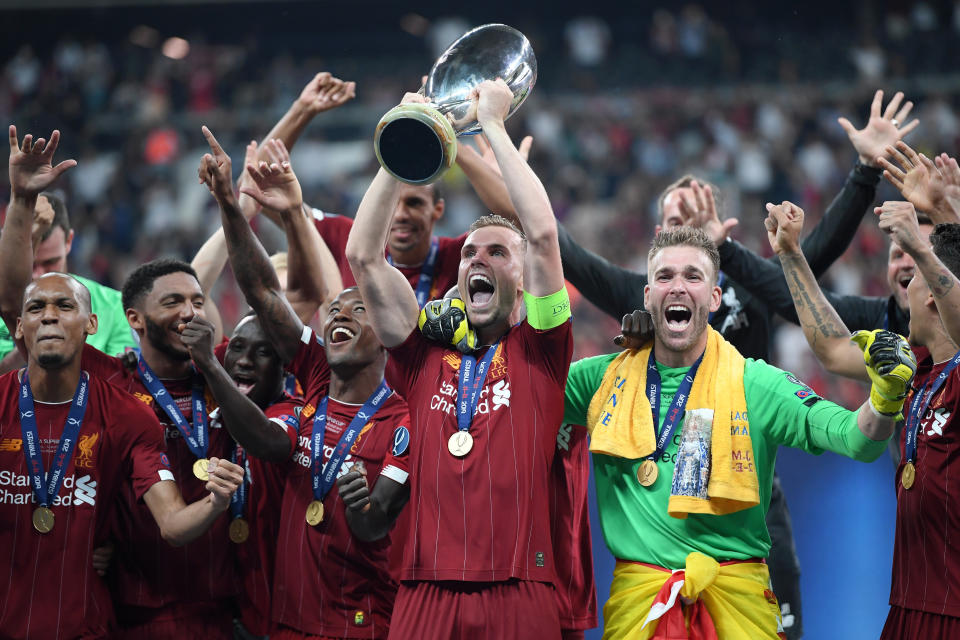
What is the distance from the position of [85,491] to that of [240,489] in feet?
2.16

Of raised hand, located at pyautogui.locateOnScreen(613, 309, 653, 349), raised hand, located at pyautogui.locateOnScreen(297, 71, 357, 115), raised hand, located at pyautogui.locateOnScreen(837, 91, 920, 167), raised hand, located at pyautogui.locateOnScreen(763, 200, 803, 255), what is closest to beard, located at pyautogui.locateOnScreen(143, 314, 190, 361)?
raised hand, located at pyautogui.locateOnScreen(297, 71, 357, 115)

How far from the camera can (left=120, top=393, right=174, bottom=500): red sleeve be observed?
4262 mm

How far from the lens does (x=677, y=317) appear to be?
13.0 feet

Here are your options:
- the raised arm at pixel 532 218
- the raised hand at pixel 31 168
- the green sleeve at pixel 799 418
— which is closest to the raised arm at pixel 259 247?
the raised hand at pixel 31 168

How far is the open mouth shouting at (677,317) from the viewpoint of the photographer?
3900mm

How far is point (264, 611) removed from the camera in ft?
15.0

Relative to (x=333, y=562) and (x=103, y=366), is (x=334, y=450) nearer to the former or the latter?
(x=333, y=562)

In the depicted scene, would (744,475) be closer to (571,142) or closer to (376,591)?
(376,591)

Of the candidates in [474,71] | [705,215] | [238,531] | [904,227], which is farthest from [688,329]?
[238,531]

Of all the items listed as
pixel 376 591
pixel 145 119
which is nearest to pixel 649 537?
pixel 376 591

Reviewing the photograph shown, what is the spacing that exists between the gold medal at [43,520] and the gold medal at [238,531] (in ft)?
2.46

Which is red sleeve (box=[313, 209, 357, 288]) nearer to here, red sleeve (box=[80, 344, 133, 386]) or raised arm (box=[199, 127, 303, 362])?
raised arm (box=[199, 127, 303, 362])

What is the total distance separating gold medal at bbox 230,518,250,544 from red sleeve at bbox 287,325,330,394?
2.10 ft

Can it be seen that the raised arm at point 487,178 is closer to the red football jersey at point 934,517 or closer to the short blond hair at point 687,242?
the short blond hair at point 687,242
